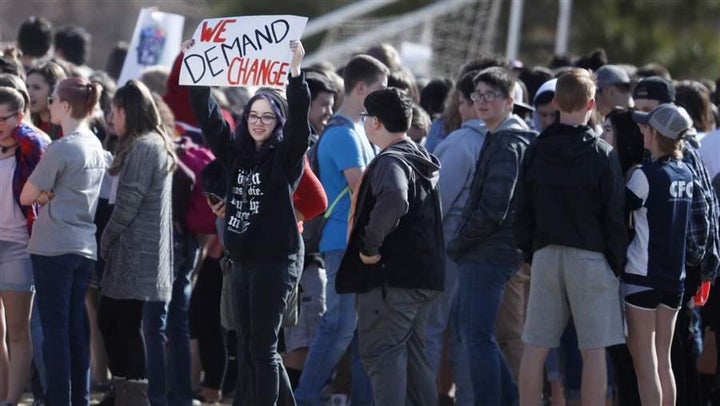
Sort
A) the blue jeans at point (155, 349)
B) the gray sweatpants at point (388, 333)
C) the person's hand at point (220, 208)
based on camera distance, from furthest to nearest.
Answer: the blue jeans at point (155, 349) < the person's hand at point (220, 208) < the gray sweatpants at point (388, 333)

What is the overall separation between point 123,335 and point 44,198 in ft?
3.03

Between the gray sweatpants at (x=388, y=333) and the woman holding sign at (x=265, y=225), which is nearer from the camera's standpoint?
the woman holding sign at (x=265, y=225)

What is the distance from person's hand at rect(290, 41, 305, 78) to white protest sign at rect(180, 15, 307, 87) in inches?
1.5

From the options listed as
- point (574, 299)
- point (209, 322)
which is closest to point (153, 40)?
point (209, 322)

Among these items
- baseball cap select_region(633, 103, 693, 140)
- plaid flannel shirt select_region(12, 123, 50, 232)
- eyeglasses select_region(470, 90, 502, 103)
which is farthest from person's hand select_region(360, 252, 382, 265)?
plaid flannel shirt select_region(12, 123, 50, 232)

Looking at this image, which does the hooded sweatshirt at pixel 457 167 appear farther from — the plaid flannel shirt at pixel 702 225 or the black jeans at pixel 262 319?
the black jeans at pixel 262 319

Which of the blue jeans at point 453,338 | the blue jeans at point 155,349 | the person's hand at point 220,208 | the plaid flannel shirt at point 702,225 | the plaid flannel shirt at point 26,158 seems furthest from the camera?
the blue jeans at point 453,338

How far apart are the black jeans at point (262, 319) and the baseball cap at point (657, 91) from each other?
2570 mm

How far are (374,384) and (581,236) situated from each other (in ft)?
4.39

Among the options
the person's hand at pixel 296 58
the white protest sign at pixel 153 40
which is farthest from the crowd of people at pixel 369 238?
the white protest sign at pixel 153 40

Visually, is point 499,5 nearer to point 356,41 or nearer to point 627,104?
point 356,41

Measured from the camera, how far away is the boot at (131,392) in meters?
8.49

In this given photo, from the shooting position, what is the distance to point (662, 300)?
8016 millimetres

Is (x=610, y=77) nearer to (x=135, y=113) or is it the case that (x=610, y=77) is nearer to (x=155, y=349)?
(x=135, y=113)
